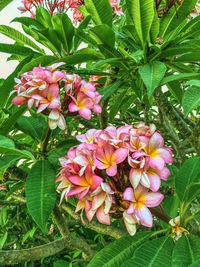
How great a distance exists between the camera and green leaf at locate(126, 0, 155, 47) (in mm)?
812

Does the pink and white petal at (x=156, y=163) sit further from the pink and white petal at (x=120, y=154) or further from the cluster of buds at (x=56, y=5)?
the cluster of buds at (x=56, y=5)

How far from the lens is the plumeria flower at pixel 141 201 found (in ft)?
2.12

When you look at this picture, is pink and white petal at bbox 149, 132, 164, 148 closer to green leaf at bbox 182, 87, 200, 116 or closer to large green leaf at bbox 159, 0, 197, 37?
green leaf at bbox 182, 87, 200, 116

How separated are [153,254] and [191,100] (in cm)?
24

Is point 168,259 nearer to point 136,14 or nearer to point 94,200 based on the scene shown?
point 94,200

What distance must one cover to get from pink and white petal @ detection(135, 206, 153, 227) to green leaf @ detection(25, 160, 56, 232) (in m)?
0.14

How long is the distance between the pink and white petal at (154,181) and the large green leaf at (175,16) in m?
0.39

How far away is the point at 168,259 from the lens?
68cm

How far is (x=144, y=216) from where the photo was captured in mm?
650

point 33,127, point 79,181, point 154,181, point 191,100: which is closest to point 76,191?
point 79,181

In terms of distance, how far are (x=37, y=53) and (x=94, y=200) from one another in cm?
46

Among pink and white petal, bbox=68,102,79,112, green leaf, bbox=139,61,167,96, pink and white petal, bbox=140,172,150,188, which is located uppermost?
green leaf, bbox=139,61,167,96

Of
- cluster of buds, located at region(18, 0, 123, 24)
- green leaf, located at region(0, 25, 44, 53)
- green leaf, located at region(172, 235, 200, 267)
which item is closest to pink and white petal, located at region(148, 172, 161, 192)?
green leaf, located at region(172, 235, 200, 267)

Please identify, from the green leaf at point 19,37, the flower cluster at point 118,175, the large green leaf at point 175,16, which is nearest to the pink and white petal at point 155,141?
the flower cluster at point 118,175
